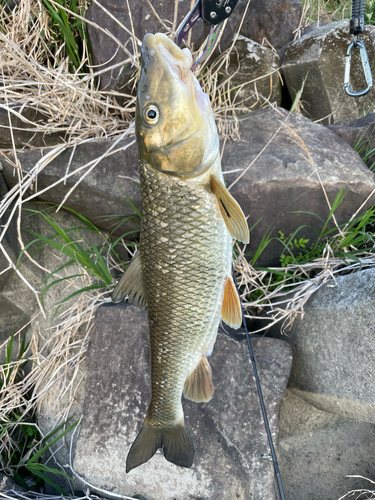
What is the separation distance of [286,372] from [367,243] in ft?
3.50

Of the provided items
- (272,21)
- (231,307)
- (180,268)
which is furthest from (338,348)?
(272,21)

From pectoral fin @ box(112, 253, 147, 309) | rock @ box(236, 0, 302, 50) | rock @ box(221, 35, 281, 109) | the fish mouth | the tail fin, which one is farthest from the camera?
rock @ box(236, 0, 302, 50)

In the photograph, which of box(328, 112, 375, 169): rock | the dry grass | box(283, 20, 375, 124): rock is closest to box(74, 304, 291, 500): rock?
the dry grass

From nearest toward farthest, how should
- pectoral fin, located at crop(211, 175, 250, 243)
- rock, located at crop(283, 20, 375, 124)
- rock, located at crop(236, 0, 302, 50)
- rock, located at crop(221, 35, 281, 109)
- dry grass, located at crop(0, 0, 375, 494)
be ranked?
pectoral fin, located at crop(211, 175, 250, 243) → dry grass, located at crop(0, 0, 375, 494) → rock, located at crop(221, 35, 281, 109) → rock, located at crop(283, 20, 375, 124) → rock, located at crop(236, 0, 302, 50)

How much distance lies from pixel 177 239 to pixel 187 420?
119 cm

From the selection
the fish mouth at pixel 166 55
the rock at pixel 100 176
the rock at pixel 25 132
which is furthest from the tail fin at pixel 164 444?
the rock at pixel 25 132

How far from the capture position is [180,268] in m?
1.50

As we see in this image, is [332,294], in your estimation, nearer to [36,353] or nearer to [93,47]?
[36,353]

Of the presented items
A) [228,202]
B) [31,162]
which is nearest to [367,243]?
[228,202]

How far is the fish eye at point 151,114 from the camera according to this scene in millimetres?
1362

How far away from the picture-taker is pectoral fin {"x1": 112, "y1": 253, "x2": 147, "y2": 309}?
5.18 feet

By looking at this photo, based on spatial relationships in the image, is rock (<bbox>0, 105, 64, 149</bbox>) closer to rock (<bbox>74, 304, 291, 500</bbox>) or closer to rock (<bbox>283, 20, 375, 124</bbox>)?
rock (<bbox>74, 304, 291, 500</bbox>)

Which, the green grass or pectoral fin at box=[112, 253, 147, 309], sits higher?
pectoral fin at box=[112, 253, 147, 309]

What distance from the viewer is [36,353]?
268 cm
